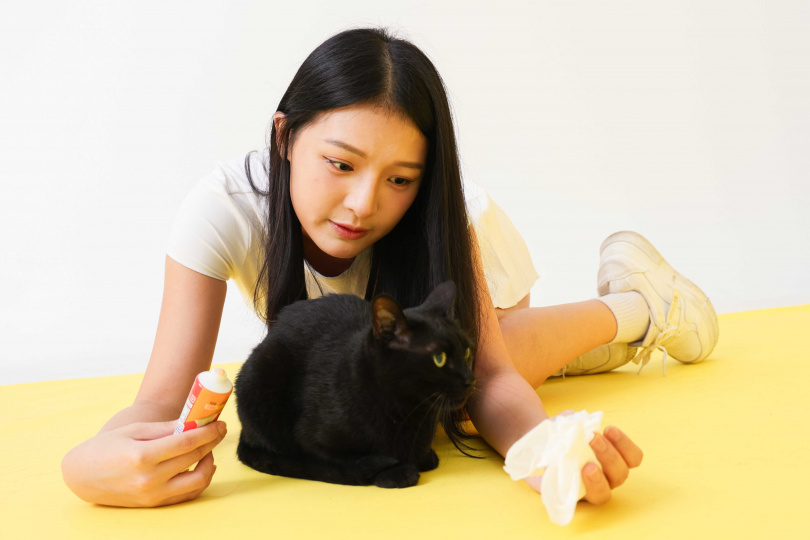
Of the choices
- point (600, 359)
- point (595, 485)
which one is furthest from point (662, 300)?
point (595, 485)

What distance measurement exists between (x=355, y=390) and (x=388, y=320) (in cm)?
13

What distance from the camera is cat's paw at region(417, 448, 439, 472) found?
1065mm

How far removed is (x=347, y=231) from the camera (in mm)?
1238

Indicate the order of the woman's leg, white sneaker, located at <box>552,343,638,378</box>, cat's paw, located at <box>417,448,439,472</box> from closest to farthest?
cat's paw, located at <box>417,448,439,472</box> < the woman's leg < white sneaker, located at <box>552,343,638,378</box>

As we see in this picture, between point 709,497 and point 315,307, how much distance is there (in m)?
0.64

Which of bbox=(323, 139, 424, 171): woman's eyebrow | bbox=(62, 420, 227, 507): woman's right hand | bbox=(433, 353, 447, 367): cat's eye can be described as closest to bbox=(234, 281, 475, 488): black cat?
bbox=(433, 353, 447, 367): cat's eye

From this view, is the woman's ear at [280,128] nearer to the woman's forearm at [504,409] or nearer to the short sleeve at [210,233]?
the short sleeve at [210,233]

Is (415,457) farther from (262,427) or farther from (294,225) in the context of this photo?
(294,225)

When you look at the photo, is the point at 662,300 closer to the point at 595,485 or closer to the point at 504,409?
the point at 504,409

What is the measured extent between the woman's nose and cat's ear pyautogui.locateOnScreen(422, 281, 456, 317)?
20 cm

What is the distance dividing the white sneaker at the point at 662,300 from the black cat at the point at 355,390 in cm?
92

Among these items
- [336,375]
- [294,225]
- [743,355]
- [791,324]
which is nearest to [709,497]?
[336,375]

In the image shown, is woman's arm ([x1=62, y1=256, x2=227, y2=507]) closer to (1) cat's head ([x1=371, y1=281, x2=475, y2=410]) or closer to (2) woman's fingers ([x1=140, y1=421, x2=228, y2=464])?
(2) woman's fingers ([x1=140, y1=421, x2=228, y2=464])

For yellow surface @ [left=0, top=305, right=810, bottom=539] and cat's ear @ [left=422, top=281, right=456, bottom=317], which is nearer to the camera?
yellow surface @ [left=0, top=305, right=810, bottom=539]
